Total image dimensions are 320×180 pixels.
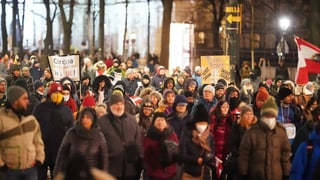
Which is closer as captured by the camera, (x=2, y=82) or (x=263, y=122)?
(x=263, y=122)

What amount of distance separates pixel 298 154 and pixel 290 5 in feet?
158

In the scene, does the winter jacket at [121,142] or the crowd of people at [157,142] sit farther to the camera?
the winter jacket at [121,142]

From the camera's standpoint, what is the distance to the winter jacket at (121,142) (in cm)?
1052

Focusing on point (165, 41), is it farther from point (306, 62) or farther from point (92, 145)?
point (92, 145)

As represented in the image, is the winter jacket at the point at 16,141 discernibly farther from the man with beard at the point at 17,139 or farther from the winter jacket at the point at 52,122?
the winter jacket at the point at 52,122

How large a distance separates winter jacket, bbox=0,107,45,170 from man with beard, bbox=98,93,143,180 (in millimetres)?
1013

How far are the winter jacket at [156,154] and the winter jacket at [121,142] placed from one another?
11cm

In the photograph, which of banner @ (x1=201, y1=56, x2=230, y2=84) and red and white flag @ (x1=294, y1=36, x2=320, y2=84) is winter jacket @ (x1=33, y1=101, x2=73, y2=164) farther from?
banner @ (x1=201, y1=56, x2=230, y2=84)

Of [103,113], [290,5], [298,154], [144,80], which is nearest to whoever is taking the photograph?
[298,154]

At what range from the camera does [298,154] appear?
9812 millimetres

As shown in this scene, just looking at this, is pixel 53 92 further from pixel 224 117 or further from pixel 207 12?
pixel 207 12

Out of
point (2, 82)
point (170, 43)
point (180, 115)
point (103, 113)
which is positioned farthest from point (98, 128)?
point (170, 43)

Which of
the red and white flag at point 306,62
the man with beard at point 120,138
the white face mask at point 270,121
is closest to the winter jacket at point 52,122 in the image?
the man with beard at point 120,138

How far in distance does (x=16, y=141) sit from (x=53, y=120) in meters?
1.87
